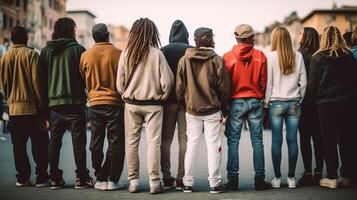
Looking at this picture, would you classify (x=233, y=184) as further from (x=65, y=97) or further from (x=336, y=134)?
(x=65, y=97)

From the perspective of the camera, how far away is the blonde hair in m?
7.14

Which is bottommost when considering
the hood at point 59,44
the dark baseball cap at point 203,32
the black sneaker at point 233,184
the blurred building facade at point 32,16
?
the black sneaker at point 233,184

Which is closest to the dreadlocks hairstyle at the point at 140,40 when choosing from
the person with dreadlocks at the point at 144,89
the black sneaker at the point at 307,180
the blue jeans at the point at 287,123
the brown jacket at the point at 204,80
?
the person with dreadlocks at the point at 144,89

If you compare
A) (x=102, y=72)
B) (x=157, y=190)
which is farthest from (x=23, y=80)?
(x=157, y=190)

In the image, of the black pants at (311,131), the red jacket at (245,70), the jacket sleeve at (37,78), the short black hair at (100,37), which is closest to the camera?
the red jacket at (245,70)

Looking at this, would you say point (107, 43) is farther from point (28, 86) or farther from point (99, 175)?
point (99, 175)

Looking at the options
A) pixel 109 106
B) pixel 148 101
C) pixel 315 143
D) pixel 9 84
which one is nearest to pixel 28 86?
pixel 9 84

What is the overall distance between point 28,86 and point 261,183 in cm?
359

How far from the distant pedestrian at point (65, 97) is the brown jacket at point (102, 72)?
0.24 meters

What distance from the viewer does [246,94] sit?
7047 mm

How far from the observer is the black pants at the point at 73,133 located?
23.7ft

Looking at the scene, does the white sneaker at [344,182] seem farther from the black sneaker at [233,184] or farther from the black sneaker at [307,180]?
the black sneaker at [233,184]

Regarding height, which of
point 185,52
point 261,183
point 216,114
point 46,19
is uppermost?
point 46,19

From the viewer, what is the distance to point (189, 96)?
273 inches
